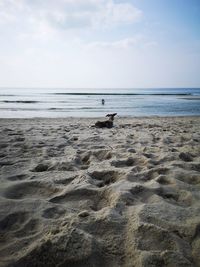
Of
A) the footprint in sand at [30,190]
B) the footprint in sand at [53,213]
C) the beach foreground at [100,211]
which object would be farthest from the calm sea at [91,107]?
the footprint in sand at [53,213]

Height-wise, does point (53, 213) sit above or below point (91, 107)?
above

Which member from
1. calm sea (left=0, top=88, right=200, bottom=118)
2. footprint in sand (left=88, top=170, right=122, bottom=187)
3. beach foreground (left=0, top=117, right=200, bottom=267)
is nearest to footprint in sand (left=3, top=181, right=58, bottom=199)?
beach foreground (left=0, top=117, right=200, bottom=267)

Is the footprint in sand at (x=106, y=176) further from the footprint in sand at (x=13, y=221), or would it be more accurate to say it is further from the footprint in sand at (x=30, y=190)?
the footprint in sand at (x=13, y=221)

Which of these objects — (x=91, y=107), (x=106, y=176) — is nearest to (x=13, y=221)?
(x=106, y=176)

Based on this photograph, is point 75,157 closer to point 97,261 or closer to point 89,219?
point 89,219

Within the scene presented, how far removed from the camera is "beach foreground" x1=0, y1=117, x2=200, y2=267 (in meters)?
1.49

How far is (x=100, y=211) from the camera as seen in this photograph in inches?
79.4

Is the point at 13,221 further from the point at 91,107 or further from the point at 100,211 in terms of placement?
the point at 91,107

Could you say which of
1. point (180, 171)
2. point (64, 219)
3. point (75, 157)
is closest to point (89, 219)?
point (64, 219)

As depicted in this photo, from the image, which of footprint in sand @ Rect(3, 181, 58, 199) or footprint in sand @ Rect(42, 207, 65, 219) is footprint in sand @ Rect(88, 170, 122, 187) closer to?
footprint in sand @ Rect(3, 181, 58, 199)

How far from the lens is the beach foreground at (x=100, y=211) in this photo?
149cm

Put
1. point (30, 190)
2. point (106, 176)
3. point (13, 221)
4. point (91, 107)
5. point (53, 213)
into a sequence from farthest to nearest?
point (91, 107) → point (106, 176) → point (30, 190) → point (53, 213) → point (13, 221)

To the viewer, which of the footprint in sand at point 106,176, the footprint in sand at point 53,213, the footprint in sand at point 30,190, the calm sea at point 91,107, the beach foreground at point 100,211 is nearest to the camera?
the beach foreground at point 100,211

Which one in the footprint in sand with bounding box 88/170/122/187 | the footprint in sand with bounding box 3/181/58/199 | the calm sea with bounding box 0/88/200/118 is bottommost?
the calm sea with bounding box 0/88/200/118
